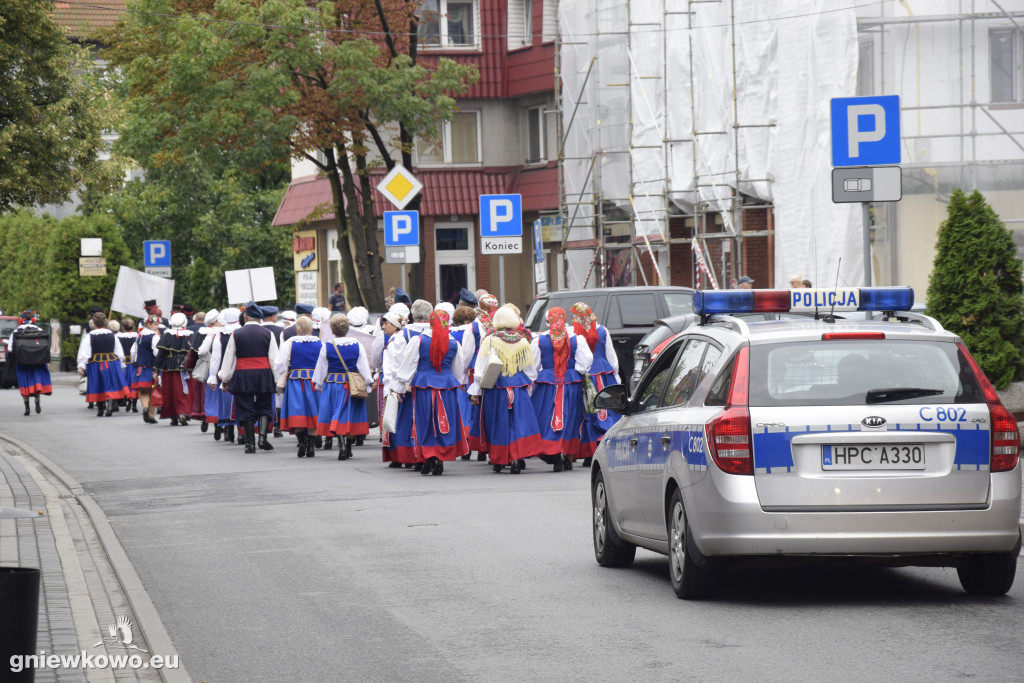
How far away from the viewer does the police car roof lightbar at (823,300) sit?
9242 millimetres

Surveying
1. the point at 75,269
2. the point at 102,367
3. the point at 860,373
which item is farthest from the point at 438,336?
the point at 75,269

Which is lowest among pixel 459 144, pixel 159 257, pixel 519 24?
pixel 159 257

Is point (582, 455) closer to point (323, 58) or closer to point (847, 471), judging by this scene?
point (847, 471)

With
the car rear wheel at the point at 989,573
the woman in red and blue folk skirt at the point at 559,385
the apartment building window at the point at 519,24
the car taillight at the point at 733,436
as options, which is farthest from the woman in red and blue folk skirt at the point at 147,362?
the car rear wheel at the point at 989,573

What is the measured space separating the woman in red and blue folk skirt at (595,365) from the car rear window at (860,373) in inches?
381

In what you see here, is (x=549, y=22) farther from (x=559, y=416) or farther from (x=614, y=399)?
(x=614, y=399)

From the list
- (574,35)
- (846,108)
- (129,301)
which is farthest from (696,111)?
(846,108)

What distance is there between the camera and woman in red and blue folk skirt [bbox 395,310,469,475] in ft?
58.9

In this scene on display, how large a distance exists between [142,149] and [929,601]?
2904 cm

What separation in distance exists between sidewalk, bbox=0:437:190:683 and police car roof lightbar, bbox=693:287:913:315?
3.60 meters

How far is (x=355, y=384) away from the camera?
20.4 m

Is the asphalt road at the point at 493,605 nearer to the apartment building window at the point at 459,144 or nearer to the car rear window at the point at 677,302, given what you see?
the car rear window at the point at 677,302

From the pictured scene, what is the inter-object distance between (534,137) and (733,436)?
126 ft

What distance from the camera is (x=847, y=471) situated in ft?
27.2
